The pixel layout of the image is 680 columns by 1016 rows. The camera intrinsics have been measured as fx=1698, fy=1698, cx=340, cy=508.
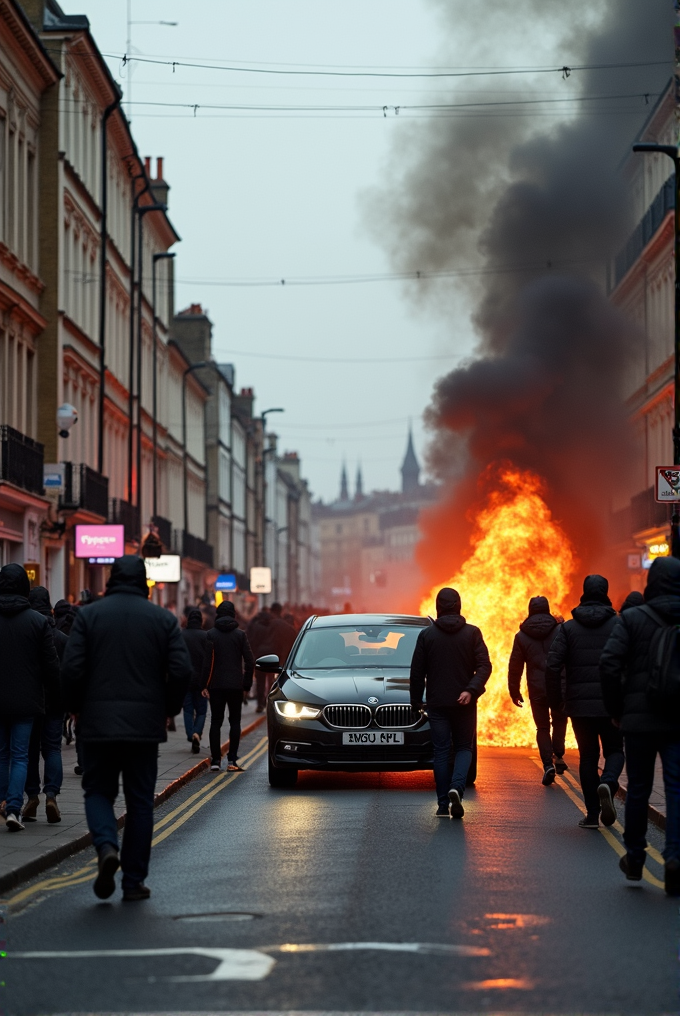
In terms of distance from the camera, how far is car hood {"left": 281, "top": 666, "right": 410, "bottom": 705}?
1553cm

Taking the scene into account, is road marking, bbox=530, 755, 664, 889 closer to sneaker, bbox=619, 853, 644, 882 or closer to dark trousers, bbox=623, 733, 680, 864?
sneaker, bbox=619, 853, 644, 882

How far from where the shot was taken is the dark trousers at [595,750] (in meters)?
12.2

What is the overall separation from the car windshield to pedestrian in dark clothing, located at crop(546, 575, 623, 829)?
3.81 m

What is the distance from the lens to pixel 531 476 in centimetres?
3134

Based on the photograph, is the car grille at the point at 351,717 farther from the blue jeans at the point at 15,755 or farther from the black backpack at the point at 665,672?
the black backpack at the point at 665,672

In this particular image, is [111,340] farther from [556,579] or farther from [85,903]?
[85,903]

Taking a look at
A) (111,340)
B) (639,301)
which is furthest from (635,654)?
(639,301)

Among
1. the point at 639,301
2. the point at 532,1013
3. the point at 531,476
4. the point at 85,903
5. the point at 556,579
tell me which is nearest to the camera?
the point at 532,1013

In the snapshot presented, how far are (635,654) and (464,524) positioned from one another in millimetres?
24802

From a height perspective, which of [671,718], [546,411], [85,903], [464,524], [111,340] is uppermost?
[111,340]

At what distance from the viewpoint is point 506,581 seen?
24.3 meters

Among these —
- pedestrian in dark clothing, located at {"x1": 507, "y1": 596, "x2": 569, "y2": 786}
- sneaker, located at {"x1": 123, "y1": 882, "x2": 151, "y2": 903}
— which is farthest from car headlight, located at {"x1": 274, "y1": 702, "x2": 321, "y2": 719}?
sneaker, located at {"x1": 123, "y1": 882, "x2": 151, "y2": 903}

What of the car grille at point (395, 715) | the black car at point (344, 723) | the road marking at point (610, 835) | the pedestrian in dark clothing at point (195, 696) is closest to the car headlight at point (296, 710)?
the black car at point (344, 723)

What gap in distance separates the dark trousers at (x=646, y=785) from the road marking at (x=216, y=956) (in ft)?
8.26
